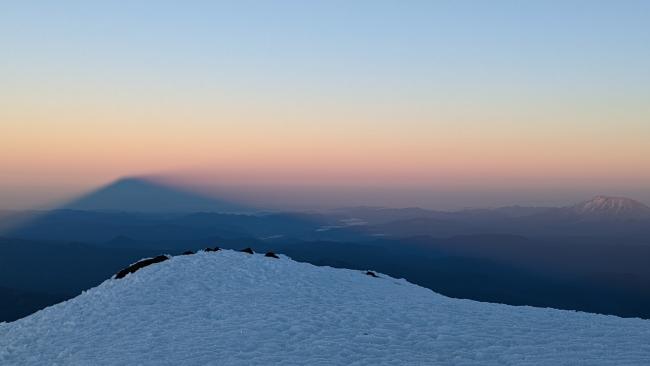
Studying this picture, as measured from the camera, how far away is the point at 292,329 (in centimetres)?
1911

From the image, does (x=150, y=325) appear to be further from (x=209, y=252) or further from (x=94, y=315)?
(x=209, y=252)

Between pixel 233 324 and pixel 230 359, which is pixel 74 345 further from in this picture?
pixel 230 359

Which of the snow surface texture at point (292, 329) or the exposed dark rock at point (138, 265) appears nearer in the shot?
the snow surface texture at point (292, 329)

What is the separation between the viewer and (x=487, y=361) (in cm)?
1541

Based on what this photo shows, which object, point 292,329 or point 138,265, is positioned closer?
point 292,329

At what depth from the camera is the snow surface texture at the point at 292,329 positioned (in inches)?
642

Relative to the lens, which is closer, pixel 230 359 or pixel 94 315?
pixel 230 359

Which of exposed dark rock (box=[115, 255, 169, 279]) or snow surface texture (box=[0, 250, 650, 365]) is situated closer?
snow surface texture (box=[0, 250, 650, 365])

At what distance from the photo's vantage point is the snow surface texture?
53.5 feet

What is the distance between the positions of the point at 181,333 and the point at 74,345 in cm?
411

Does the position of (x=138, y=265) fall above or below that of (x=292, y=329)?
below

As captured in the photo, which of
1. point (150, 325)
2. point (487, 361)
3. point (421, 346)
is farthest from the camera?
point (150, 325)

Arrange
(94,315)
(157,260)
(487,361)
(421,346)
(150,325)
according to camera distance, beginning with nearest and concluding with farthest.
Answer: (487,361)
(421,346)
(150,325)
(94,315)
(157,260)

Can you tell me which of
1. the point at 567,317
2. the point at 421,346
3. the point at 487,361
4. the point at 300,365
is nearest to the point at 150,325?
the point at 300,365
